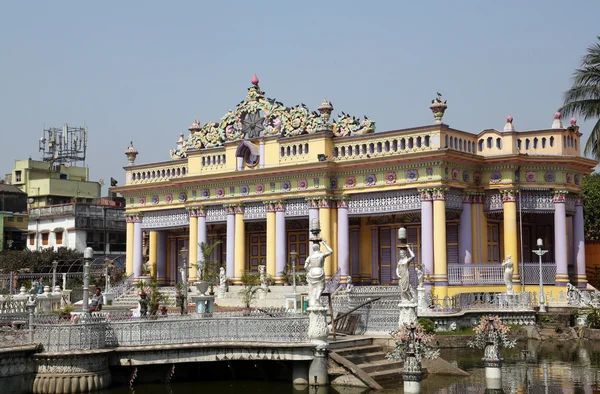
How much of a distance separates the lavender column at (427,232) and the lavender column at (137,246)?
1724 centimetres

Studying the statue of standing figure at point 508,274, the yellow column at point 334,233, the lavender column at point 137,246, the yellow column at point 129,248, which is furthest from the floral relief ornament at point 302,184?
the yellow column at point 129,248

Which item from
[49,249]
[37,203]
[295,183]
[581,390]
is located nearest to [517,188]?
[295,183]

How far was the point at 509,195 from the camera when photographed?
34938 millimetres

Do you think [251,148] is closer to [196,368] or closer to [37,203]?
[196,368]

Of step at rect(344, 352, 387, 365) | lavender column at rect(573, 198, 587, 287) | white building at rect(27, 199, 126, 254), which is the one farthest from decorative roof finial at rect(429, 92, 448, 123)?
white building at rect(27, 199, 126, 254)

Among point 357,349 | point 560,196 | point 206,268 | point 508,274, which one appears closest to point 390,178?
point 508,274

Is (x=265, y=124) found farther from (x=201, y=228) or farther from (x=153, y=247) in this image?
(x=153, y=247)

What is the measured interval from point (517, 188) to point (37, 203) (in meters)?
50.1

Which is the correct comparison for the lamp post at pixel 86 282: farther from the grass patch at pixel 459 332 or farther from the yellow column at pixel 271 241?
the yellow column at pixel 271 241

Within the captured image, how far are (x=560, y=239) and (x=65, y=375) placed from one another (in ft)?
72.1

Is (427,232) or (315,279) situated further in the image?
(427,232)

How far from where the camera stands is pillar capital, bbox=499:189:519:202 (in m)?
34.9

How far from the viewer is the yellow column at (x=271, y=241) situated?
128 feet

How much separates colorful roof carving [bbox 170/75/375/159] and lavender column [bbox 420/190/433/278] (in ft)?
15.1
